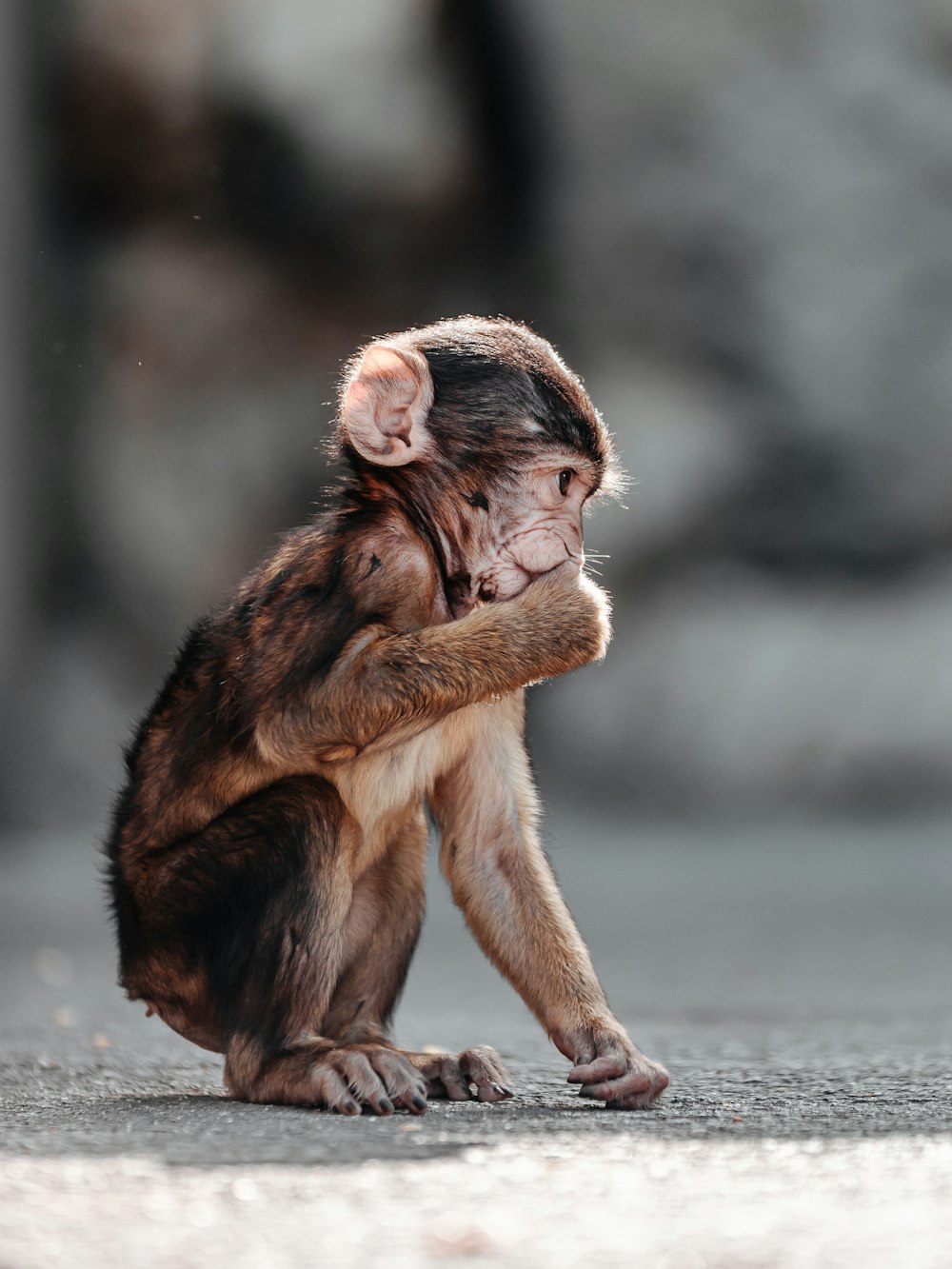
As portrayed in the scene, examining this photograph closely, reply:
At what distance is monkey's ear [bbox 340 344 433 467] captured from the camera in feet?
12.6

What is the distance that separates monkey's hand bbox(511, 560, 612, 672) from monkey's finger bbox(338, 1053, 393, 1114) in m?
0.87

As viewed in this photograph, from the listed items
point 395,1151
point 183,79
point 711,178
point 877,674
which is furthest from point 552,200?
point 395,1151

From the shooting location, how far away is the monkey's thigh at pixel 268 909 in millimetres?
3375

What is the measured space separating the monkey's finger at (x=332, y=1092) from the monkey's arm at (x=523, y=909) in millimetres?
484

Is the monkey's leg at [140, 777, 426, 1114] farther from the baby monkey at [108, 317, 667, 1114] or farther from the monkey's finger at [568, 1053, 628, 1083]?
the monkey's finger at [568, 1053, 628, 1083]

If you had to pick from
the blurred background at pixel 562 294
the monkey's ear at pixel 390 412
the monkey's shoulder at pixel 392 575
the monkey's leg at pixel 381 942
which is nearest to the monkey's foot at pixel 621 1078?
the monkey's leg at pixel 381 942

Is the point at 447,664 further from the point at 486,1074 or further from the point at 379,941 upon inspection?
the point at 486,1074

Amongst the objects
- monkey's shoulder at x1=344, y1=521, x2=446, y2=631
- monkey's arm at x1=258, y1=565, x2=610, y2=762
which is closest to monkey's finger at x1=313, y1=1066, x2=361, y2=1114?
monkey's arm at x1=258, y1=565, x2=610, y2=762

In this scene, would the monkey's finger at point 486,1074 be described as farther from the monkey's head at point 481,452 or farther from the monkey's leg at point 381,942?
the monkey's head at point 481,452

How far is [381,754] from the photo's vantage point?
3596mm

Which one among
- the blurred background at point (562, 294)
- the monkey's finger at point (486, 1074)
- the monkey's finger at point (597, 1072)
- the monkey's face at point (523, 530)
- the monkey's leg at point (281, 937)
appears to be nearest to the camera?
the monkey's leg at point (281, 937)

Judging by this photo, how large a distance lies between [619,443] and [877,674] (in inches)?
73.4

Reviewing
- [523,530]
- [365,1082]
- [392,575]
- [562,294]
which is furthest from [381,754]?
[562,294]

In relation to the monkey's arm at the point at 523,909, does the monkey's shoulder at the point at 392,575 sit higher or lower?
higher
